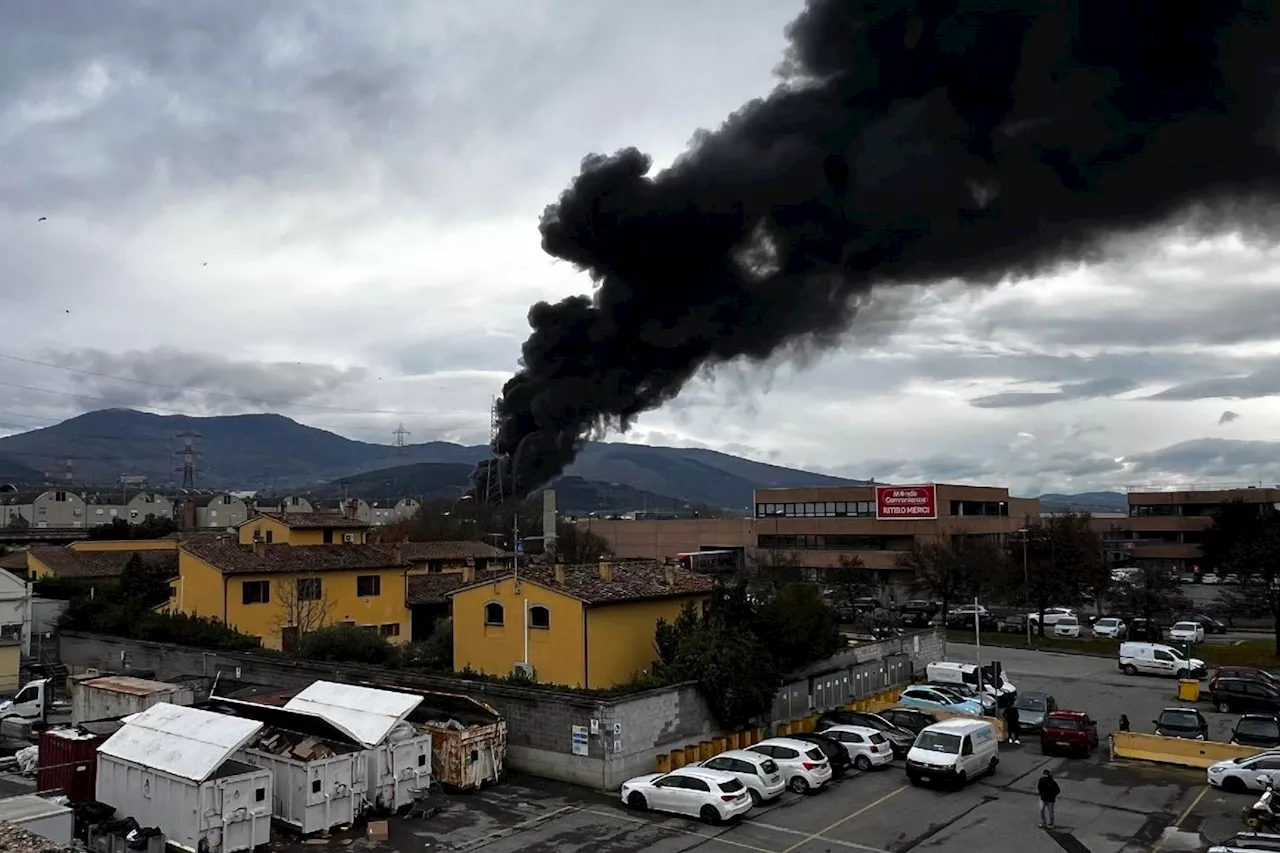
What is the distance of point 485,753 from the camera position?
78.3 ft

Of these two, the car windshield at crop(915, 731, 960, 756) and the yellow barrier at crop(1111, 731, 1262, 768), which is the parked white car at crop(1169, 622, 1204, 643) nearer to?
the yellow barrier at crop(1111, 731, 1262, 768)

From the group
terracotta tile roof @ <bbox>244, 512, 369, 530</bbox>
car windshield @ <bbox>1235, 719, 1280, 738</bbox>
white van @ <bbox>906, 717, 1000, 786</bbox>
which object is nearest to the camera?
white van @ <bbox>906, 717, 1000, 786</bbox>

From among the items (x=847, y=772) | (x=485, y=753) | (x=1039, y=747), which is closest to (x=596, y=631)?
(x=485, y=753)

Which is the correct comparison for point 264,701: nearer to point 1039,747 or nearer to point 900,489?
point 1039,747

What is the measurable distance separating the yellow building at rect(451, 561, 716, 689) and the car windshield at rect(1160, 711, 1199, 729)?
14909 mm

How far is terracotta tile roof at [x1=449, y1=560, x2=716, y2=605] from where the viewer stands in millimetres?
29406

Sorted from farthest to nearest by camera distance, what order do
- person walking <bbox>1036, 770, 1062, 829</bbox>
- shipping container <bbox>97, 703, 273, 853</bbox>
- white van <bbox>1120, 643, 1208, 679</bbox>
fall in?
1. white van <bbox>1120, 643, 1208, 679</bbox>
2. person walking <bbox>1036, 770, 1062, 829</bbox>
3. shipping container <bbox>97, 703, 273, 853</bbox>

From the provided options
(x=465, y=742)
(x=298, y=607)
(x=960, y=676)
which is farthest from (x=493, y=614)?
(x=960, y=676)

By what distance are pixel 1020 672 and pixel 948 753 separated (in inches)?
935

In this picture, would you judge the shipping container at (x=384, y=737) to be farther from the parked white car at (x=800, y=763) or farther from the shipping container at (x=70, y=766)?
the parked white car at (x=800, y=763)

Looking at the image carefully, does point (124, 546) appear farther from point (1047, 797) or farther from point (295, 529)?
point (1047, 797)

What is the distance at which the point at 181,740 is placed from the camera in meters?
19.5

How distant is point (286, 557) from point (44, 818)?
84.9 feet

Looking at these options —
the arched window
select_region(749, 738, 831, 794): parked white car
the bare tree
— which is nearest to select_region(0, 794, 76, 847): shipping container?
the arched window
